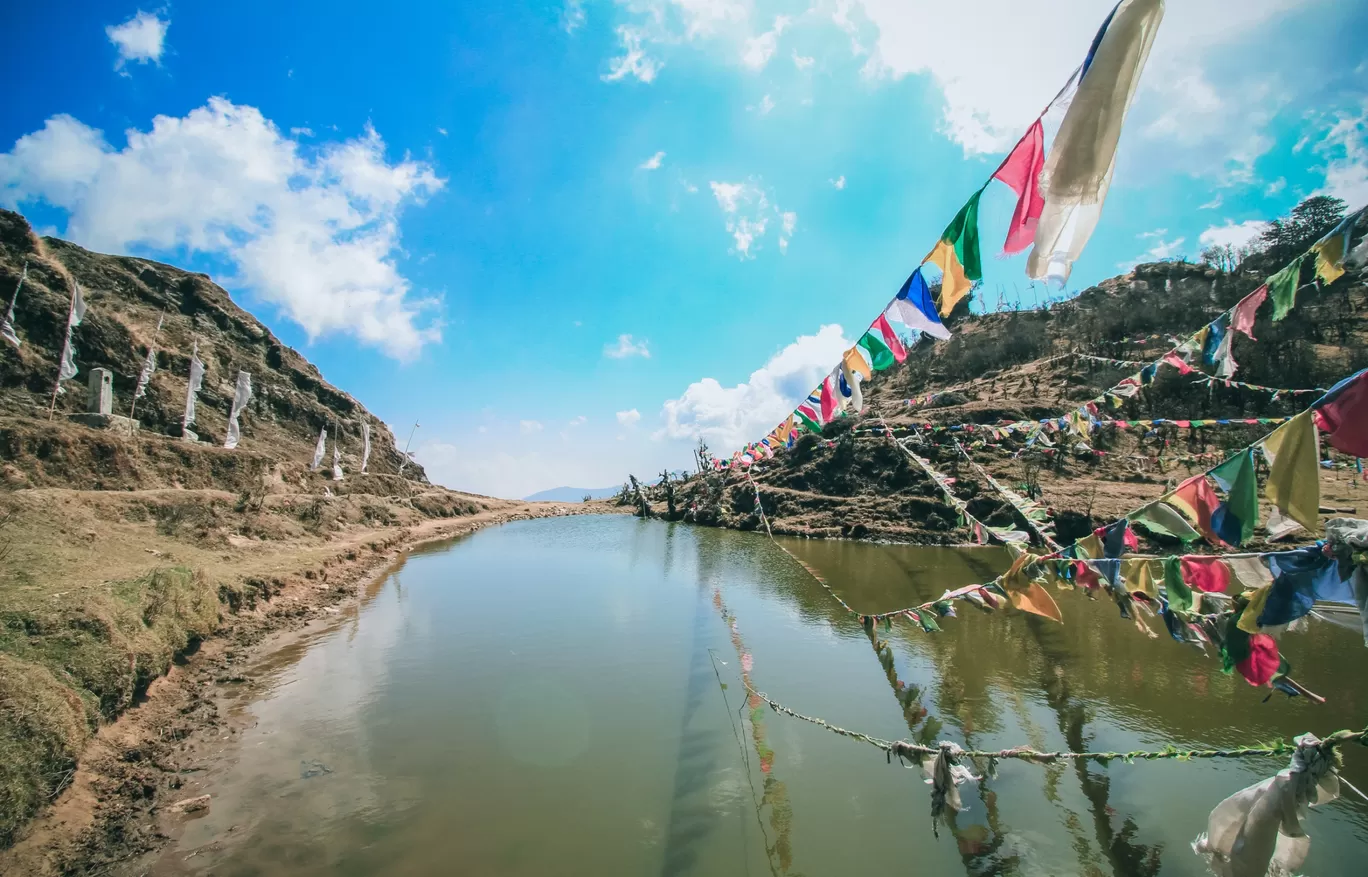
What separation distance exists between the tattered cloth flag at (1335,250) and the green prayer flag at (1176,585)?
2.65 metres

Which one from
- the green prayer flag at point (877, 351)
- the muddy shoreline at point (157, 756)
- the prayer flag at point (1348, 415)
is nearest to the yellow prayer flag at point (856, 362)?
the green prayer flag at point (877, 351)

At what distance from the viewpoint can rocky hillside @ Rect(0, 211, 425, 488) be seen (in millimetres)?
21281

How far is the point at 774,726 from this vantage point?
1017 cm

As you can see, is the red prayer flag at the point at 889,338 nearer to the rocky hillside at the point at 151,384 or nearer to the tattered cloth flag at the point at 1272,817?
the tattered cloth flag at the point at 1272,817

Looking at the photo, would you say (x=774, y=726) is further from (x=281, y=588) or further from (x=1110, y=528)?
(x=281, y=588)

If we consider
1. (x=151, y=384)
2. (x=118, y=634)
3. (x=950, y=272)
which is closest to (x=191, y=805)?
(x=118, y=634)

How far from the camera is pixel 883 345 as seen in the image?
9.01 meters

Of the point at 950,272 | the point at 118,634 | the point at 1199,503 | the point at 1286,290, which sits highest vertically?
the point at 950,272

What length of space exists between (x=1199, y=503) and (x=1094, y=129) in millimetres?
Result: 3353

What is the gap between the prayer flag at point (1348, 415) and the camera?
130 inches

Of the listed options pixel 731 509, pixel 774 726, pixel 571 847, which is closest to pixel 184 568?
pixel 571 847

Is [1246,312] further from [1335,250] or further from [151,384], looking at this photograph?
[151,384]

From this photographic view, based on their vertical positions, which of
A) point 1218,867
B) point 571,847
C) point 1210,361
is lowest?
point 571,847

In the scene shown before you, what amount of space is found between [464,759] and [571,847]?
291cm
